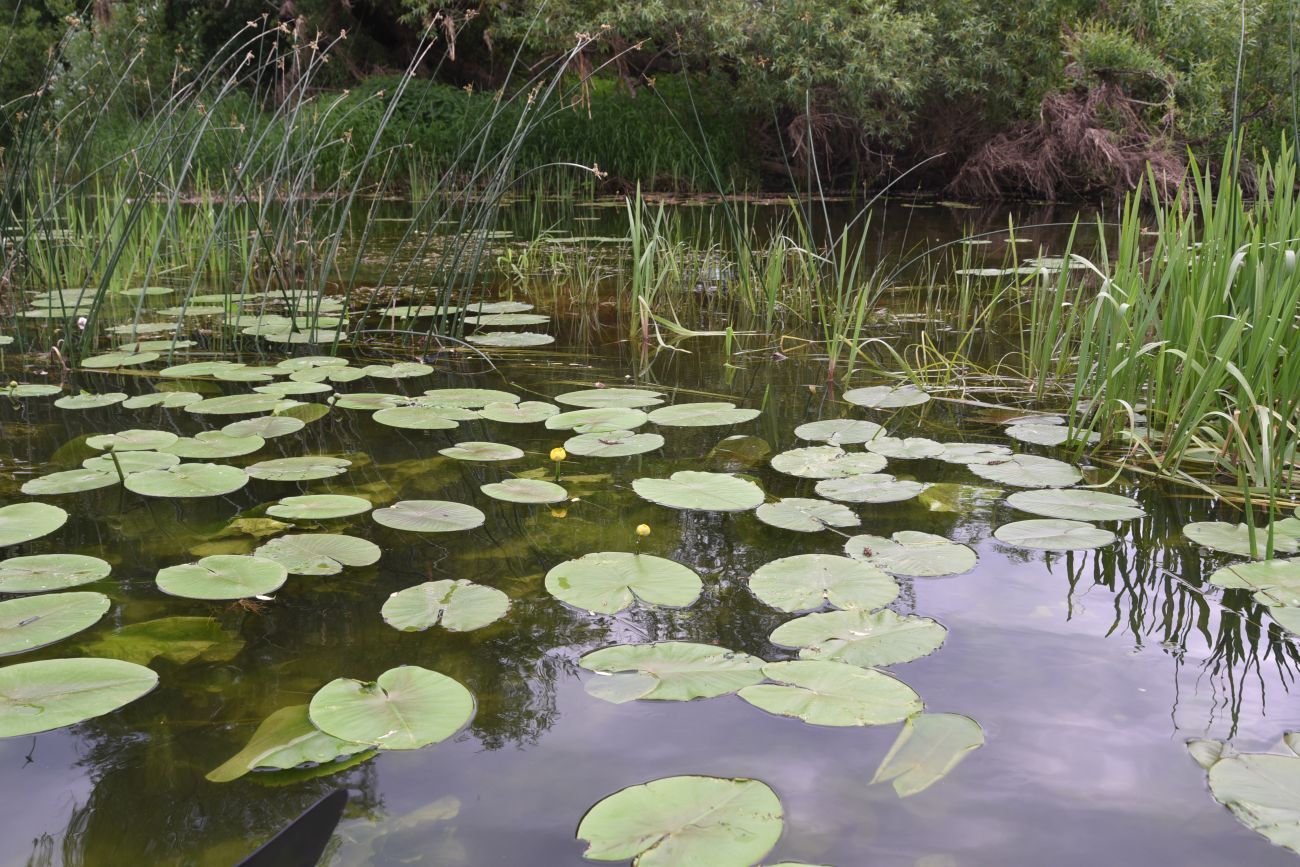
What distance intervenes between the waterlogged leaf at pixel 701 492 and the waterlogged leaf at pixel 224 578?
653 millimetres

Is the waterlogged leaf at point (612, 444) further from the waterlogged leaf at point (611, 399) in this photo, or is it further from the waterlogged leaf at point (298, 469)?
the waterlogged leaf at point (298, 469)

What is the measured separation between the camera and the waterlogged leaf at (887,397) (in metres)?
2.61

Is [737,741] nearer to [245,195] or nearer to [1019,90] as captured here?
[245,195]

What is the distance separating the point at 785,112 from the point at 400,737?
9375 millimetres

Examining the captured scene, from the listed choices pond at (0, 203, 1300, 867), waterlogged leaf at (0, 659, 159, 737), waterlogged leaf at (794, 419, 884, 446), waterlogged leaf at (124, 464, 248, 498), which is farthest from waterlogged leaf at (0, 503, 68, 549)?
waterlogged leaf at (794, 419, 884, 446)

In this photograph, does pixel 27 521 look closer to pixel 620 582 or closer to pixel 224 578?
pixel 224 578

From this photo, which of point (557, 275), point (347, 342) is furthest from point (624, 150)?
point (347, 342)

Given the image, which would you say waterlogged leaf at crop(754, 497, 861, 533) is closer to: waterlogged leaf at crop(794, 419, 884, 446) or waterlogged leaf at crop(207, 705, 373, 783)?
waterlogged leaf at crop(794, 419, 884, 446)

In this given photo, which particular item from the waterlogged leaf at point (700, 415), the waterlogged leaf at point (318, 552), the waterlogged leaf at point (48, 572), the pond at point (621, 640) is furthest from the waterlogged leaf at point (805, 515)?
the waterlogged leaf at point (48, 572)

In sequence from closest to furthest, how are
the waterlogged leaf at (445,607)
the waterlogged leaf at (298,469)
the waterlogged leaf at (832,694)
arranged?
the waterlogged leaf at (832,694) → the waterlogged leaf at (445,607) → the waterlogged leaf at (298,469)

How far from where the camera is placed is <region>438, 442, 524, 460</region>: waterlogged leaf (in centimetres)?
214

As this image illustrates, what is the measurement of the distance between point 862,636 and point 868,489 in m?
0.59

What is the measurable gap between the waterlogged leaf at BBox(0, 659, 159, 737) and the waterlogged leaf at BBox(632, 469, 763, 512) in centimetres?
89

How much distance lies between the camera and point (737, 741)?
1225mm
